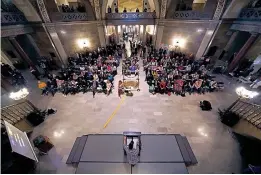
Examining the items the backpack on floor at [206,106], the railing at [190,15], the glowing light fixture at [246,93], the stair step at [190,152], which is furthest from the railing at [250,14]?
the stair step at [190,152]

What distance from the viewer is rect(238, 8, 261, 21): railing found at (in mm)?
10606

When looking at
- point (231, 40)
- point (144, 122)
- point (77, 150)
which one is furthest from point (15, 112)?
point (231, 40)

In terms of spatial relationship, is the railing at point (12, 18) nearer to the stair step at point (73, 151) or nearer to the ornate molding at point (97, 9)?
the ornate molding at point (97, 9)

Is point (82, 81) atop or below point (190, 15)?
below

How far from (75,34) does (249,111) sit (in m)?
16.5

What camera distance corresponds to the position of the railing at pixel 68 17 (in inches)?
519

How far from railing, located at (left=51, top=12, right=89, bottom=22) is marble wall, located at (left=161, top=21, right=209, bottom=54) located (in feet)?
30.9

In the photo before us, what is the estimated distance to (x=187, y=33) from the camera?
14781mm

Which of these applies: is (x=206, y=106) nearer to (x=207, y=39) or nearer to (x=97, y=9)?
(x=207, y=39)

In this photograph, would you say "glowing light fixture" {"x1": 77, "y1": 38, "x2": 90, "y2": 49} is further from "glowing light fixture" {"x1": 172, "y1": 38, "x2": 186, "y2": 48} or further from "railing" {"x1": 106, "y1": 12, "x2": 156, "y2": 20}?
"glowing light fixture" {"x1": 172, "y1": 38, "x2": 186, "y2": 48}

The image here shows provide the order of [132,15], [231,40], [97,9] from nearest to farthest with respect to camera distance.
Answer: [231,40], [97,9], [132,15]

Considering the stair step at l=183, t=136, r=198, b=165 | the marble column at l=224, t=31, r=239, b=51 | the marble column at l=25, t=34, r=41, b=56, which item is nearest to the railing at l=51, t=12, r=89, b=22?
the marble column at l=25, t=34, r=41, b=56

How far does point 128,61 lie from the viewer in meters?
15.1

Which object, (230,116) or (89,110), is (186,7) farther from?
(89,110)
